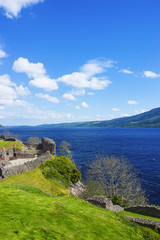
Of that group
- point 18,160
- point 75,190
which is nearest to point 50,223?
point 75,190

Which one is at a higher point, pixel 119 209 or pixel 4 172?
pixel 4 172

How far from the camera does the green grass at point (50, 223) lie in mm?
Result: 9633

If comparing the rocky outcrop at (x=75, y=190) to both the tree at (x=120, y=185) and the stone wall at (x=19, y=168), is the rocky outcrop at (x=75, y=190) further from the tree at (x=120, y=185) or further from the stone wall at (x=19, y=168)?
the stone wall at (x=19, y=168)

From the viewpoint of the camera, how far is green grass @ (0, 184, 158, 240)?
31.6 feet

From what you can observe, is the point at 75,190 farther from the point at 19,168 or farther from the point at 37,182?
the point at 19,168

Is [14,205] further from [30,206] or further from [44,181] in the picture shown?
[44,181]

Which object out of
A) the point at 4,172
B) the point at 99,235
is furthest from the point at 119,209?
the point at 4,172

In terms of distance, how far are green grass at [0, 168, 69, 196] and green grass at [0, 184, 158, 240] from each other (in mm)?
14983

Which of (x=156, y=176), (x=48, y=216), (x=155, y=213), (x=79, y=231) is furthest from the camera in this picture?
(x=156, y=176)

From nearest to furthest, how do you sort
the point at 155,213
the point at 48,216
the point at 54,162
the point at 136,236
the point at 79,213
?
the point at 48,216, the point at 136,236, the point at 79,213, the point at 155,213, the point at 54,162

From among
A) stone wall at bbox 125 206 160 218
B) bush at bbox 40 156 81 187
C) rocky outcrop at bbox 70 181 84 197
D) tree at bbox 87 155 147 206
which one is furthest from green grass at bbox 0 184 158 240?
tree at bbox 87 155 147 206

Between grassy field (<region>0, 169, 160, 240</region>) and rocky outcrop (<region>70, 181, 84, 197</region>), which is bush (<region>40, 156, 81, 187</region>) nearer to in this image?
rocky outcrop (<region>70, 181, 84, 197</region>)

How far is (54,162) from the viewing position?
132 feet

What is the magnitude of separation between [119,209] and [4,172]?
21445 mm
